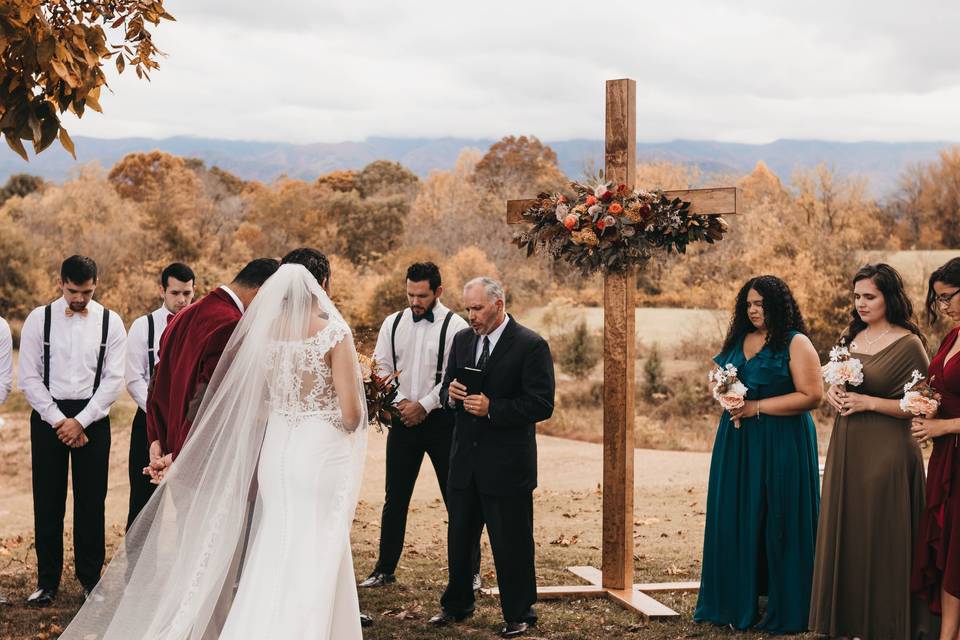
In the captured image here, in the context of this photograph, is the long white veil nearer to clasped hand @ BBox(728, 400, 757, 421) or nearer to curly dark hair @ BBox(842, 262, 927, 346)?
clasped hand @ BBox(728, 400, 757, 421)

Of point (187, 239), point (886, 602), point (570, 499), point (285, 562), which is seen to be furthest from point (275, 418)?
point (187, 239)

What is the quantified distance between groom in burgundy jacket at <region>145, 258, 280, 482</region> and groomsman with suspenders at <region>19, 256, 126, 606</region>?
1.21m

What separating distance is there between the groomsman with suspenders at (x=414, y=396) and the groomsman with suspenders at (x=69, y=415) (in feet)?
6.30

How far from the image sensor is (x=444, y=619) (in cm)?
670

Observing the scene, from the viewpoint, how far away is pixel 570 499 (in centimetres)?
1377

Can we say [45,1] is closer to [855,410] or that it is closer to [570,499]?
[855,410]

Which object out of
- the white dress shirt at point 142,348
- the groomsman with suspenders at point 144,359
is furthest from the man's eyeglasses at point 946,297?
the white dress shirt at point 142,348

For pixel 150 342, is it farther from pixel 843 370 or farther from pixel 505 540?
pixel 843 370

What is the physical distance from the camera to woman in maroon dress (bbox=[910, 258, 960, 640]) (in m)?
5.47

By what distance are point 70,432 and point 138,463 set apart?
522 mm

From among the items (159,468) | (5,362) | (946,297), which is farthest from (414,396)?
(946,297)

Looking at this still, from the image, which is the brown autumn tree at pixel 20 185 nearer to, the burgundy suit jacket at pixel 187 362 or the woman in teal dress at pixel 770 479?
the burgundy suit jacket at pixel 187 362

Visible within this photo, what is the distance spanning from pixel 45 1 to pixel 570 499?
969cm

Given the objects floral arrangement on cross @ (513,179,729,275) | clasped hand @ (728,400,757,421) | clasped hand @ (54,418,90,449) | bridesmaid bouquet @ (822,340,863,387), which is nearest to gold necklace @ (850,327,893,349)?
bridesmaid bouquet @ (822,340,863,387)
